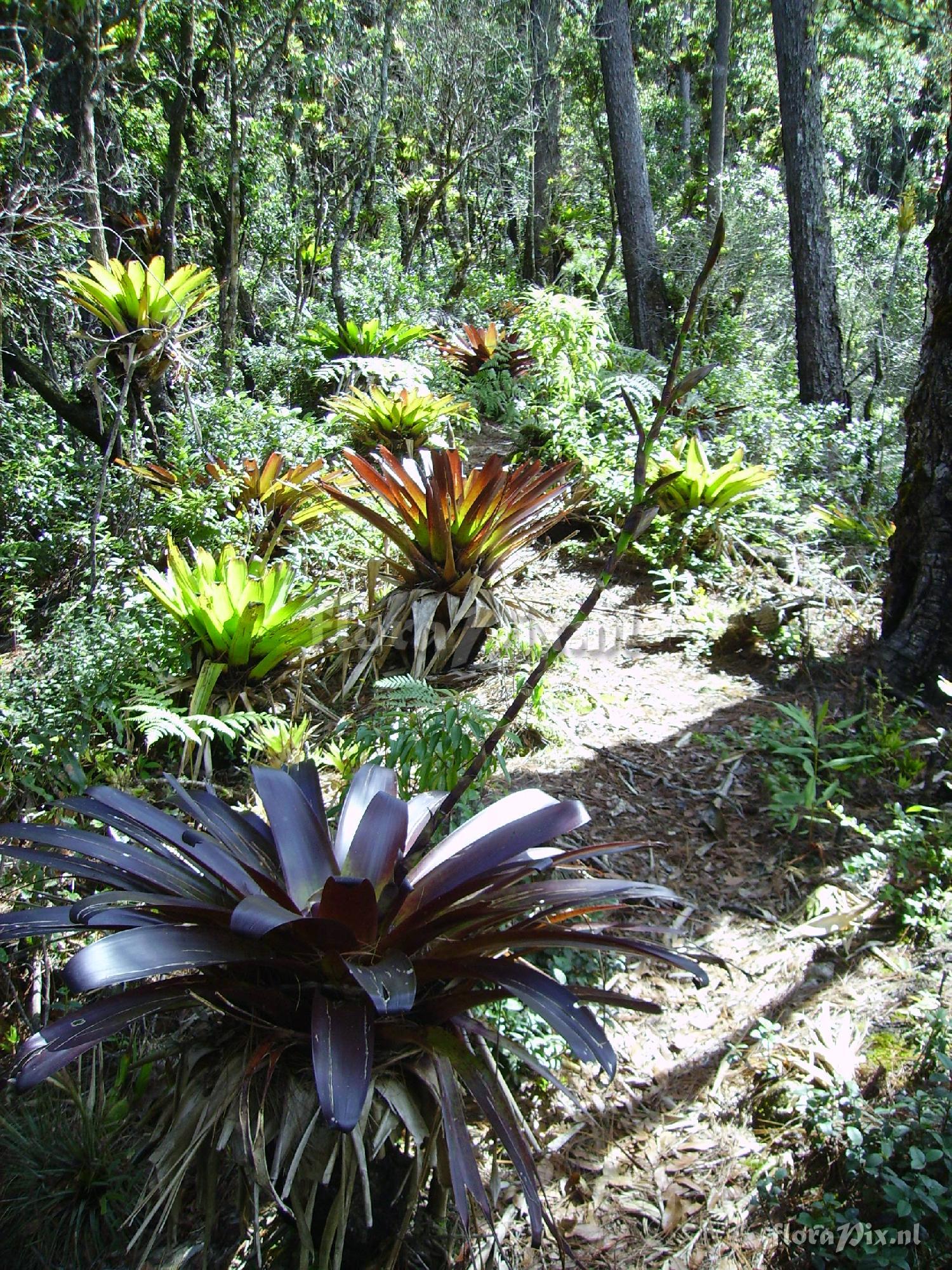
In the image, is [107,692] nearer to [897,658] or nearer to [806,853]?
[806,853]

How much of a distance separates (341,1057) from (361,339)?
25.4 ft

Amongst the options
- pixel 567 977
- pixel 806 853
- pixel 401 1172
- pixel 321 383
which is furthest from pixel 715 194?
pixel 401 1172

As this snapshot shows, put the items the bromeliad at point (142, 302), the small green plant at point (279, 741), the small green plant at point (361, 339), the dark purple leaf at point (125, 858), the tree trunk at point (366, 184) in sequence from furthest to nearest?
the tree trunk at point (366, 184) → the small green plant at point (361, 339) → the bromeliad at point (142, 302) → the small green plant at point (279, 741) → the dark purple leaf at point (125, 858)

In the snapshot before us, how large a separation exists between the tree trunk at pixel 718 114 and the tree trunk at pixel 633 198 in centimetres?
79

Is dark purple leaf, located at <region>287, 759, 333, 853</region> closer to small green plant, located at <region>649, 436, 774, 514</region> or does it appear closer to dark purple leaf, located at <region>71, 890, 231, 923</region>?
dark purple leaf, located at <region>71, 890, 231, 923</region>

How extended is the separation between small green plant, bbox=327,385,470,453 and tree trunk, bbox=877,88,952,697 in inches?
146

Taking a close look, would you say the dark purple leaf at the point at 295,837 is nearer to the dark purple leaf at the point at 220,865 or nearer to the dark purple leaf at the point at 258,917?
the dark purple leaf at the point at 220,865

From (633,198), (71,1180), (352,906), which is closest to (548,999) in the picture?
(352,906)

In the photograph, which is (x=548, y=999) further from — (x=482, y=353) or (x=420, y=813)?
(x=482, y=353)

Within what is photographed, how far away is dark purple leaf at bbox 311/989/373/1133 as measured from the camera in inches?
45.2

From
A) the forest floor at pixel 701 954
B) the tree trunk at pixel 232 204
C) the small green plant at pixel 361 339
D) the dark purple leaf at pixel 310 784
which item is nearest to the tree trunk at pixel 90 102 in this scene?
the tree trunk at pixel 232 204

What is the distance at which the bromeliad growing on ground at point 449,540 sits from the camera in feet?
12.5

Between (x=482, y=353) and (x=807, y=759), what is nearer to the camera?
(x=807, y=759)

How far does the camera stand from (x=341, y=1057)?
1.24m
